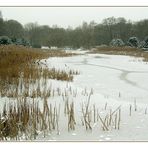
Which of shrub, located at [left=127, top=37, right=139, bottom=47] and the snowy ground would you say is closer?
the snowy ground

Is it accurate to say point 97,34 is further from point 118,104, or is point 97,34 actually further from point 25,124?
point 25,124

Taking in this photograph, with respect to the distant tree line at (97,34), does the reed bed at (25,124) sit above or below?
below

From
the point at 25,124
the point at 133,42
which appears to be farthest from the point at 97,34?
the point at 25,124

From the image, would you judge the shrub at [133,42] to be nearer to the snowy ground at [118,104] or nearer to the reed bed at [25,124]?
the snowy ground at [118,104]

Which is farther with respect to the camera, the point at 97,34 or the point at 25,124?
the point at 97,34

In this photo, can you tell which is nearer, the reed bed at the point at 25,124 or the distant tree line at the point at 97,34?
the reed bed at the point at 25,124

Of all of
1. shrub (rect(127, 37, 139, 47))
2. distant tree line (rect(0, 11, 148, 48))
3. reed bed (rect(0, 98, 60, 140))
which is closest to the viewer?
reed bed (rect(0, 98, 60, 140))

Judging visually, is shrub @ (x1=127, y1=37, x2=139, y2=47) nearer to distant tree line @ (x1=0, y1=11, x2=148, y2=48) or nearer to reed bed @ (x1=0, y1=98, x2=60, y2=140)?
distant tree line @ (x1=0, y1=11, x2=148, y2=48)

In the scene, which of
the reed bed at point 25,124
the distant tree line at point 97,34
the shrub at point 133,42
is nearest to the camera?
the reed bed at point 25,124

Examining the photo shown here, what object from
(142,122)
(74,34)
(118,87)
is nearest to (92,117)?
(142,122)

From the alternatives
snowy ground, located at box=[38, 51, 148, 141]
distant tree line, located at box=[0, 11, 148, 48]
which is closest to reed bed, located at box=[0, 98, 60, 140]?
snowy ground, located at box=[38, 51, 148, 141]

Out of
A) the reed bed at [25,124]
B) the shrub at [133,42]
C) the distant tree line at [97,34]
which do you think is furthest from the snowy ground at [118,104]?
the shrub at [133,42]

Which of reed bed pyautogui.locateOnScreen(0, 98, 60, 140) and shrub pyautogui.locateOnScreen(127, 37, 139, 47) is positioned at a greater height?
shrub pyautogui.locateOnScreen(127, 37, 139, 47)

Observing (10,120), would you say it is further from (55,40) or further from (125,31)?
(125,31)
